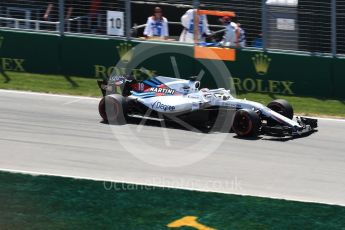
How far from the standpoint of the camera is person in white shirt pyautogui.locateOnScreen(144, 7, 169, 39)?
20.4 m

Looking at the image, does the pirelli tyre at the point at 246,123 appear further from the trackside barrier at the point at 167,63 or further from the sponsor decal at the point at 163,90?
the trackside barrier at the point at 167,63

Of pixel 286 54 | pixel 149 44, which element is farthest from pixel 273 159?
pixel 149 44

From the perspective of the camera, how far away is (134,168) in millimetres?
13594

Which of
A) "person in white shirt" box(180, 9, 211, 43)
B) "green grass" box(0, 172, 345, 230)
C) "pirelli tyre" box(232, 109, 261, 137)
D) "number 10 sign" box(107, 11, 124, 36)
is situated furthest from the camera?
"number 10 sign" box(107, 11, 124, 36)

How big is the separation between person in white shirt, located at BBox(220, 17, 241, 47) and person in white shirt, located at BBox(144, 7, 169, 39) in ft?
5.11

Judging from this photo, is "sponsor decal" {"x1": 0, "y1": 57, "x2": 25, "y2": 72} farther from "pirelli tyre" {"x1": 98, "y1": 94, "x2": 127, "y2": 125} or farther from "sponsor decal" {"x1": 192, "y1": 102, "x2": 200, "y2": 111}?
"sponsor decal" {"x1": 192, "y1": 102, "x2": 200, "y2": 111}

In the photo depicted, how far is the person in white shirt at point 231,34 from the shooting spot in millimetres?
19844

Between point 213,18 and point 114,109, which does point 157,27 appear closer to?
point 213,18

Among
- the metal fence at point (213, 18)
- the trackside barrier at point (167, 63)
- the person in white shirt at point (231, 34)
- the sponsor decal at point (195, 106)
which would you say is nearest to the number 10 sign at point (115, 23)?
the metal fence at point (213, 18)

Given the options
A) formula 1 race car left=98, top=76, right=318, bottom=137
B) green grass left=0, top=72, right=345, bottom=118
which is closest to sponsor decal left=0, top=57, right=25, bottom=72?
green grass left=0, top=72, right=345, bottom=118

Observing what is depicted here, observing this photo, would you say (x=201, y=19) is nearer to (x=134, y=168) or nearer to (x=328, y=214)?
(x=134, y=168)

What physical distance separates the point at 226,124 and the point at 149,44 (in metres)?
5.48

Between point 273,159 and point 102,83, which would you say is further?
point 102,83

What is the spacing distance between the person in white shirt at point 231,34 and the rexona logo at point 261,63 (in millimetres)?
624
